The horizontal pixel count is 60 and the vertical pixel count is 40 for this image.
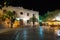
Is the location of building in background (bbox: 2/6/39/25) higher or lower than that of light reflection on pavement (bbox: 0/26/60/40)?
higher

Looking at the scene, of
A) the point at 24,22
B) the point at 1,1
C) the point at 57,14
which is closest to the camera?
the point at 1,1

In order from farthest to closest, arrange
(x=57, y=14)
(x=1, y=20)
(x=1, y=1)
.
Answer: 1. (x=57, y=14)
2. (x=1, y=20)
3. (x=1, y=1)

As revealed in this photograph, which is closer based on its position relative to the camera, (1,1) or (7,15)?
(1,1)

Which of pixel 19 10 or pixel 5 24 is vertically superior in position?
pixel 19 10

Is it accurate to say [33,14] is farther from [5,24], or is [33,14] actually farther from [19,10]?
[5,24]

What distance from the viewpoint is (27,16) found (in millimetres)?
73188

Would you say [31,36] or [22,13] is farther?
[22,13]

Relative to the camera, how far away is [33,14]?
7756 centimetres

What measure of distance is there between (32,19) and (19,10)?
5731 millimetres

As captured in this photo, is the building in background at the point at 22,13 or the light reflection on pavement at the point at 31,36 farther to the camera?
the building in background at the point at 22,13

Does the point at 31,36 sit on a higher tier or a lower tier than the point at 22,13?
lower

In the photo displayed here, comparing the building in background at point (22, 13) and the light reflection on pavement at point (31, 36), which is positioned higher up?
the building in background at point (22, 13)

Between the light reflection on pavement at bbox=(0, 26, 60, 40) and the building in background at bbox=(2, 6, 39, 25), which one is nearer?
the light reflection on pavement at bbox=(0, 26, 60, 40)

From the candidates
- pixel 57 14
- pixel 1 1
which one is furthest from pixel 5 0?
pixel 57 14
